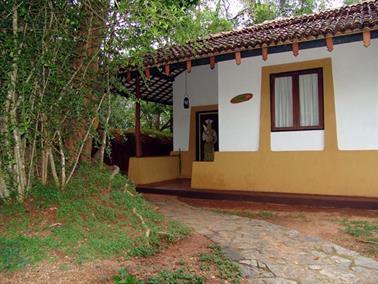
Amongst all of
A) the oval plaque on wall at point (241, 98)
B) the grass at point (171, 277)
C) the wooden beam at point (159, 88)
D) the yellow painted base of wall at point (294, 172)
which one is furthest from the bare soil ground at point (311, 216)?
the wooden beam at point (159, 88)

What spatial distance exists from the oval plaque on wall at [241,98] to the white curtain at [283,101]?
664 mm

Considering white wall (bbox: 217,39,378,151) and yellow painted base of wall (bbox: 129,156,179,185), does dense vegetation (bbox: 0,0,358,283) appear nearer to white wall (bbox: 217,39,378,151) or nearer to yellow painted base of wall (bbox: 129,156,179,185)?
white wall (bbox: 217,39,378,151)

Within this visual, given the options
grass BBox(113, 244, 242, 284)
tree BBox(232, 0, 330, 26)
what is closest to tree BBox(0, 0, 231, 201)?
grass BBox(113, 244, 242, 284)

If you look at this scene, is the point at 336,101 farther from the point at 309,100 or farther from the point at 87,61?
the point at 87,61

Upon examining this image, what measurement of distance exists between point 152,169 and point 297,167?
14.6 feet

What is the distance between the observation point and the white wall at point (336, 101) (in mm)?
7156

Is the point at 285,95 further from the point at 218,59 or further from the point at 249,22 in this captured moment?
the point at 249,22

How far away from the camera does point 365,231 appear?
5.17m

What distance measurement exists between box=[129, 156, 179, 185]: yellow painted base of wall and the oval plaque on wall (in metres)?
3.25

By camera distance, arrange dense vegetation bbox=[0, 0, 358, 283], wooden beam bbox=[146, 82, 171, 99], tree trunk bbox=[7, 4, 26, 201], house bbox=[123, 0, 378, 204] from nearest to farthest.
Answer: dense vegetation bbox=[0, 0, 358, 283]
tree trunk bbox=[7, 4, 26, 201]
house bbox=[123, 0, 378, 204]
wooden beam bbox=[146, 82, 171, 99]

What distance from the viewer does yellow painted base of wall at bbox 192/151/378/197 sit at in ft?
23.4

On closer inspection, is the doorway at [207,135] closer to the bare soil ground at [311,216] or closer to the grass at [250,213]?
the bare soil ground at [311,216]

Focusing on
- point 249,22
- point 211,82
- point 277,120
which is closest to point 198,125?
point 211,82

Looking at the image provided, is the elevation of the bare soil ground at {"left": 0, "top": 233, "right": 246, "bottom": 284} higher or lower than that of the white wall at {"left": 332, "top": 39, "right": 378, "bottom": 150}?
lower
